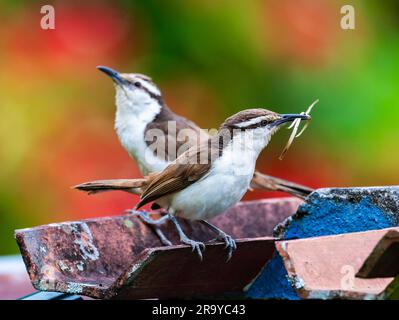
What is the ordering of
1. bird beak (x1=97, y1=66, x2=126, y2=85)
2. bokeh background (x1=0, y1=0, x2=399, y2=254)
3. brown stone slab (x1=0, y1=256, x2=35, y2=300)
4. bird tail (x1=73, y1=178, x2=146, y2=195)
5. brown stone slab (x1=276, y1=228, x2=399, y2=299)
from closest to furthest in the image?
brown stone slab (x1=276, y1=228, x2=399, y2=299) < brown stone slab (x1=0, y1=256, x2=35, y2=300) < bird tail (x1=73, y1=178, x2=146, y2=195) < bokeh background (x1=0, y1=0, x2=399, y2=254) < bird beak (x1=97, y1=66, x2=126, y2=85)

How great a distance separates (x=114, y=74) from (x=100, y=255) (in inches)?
106

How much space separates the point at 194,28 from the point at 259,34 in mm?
440

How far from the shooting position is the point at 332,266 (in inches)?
98.9

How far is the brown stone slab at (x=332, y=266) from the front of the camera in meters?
2.40

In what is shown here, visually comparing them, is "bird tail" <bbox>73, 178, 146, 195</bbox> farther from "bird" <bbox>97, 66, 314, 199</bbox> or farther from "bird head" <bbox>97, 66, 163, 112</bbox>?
"bird head" <bbox>97, 66, 163, 112</bbox>

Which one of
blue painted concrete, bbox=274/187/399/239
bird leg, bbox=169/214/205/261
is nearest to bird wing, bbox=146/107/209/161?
bird leg, bbox=169/214/205/261

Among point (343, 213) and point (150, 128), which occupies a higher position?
point (150, 128)

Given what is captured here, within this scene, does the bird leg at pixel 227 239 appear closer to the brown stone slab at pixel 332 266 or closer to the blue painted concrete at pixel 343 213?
the blue painted concrete at pixel 343 213

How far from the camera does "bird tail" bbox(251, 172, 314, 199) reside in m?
5.25

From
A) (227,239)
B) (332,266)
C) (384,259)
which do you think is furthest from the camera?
(227,239)

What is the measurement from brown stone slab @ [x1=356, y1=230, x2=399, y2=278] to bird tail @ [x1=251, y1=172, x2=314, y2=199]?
112 inches

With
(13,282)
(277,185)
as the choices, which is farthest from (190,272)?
(277,185)

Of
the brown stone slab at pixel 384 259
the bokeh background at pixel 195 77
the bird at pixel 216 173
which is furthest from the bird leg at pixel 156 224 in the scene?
the bokeh background at pixel 195 77

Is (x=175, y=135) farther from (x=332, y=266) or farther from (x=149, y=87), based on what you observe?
(x=332, y=266)
